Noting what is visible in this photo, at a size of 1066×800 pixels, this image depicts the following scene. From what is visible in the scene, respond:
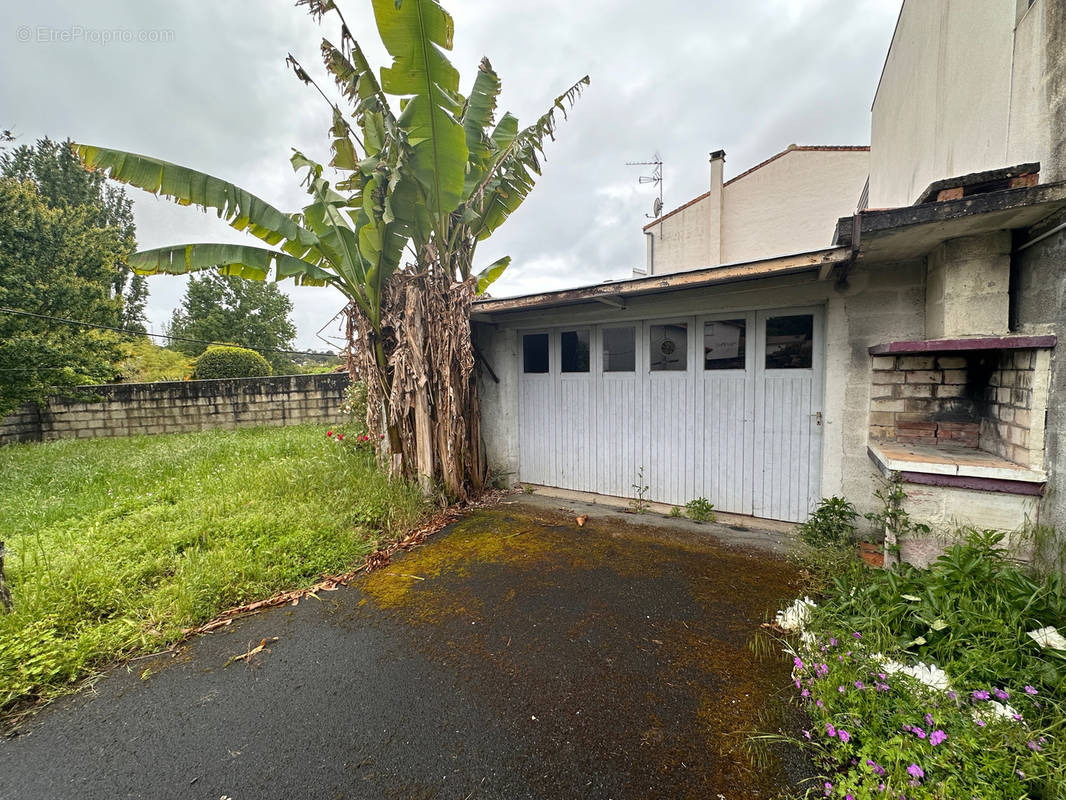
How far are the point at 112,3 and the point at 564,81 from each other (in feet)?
14.8

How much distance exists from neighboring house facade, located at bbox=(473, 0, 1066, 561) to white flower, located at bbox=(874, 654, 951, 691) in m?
1.08

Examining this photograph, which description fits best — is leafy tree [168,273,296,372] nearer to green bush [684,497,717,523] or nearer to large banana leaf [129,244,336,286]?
large banana leaf [129,244,336,286]

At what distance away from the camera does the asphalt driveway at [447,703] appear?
1.59 meters

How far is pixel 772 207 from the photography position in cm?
865

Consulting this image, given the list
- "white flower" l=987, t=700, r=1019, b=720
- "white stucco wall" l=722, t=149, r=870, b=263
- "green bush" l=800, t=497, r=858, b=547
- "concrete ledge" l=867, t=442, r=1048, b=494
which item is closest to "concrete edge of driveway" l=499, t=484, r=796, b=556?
"green bush" l=800, t=497, r=858, b=547

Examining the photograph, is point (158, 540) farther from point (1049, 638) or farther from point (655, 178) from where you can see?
point (655, 178)

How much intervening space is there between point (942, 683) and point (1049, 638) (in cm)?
49

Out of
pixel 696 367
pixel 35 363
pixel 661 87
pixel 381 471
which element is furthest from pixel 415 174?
pixel 35 363

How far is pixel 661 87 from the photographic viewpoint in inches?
236

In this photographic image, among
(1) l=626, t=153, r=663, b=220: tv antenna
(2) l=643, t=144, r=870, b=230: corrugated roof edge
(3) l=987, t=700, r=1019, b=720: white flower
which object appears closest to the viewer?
(3) l=987, t=700, r=1019, b=720: white flower

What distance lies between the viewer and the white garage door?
3.90 meters

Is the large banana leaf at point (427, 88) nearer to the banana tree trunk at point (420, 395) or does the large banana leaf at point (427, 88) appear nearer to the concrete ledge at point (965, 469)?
the banana tree trunk at point (420, 395)

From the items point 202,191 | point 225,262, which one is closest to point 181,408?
point 225,262

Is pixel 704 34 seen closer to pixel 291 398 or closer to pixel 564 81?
pixel 564 81
